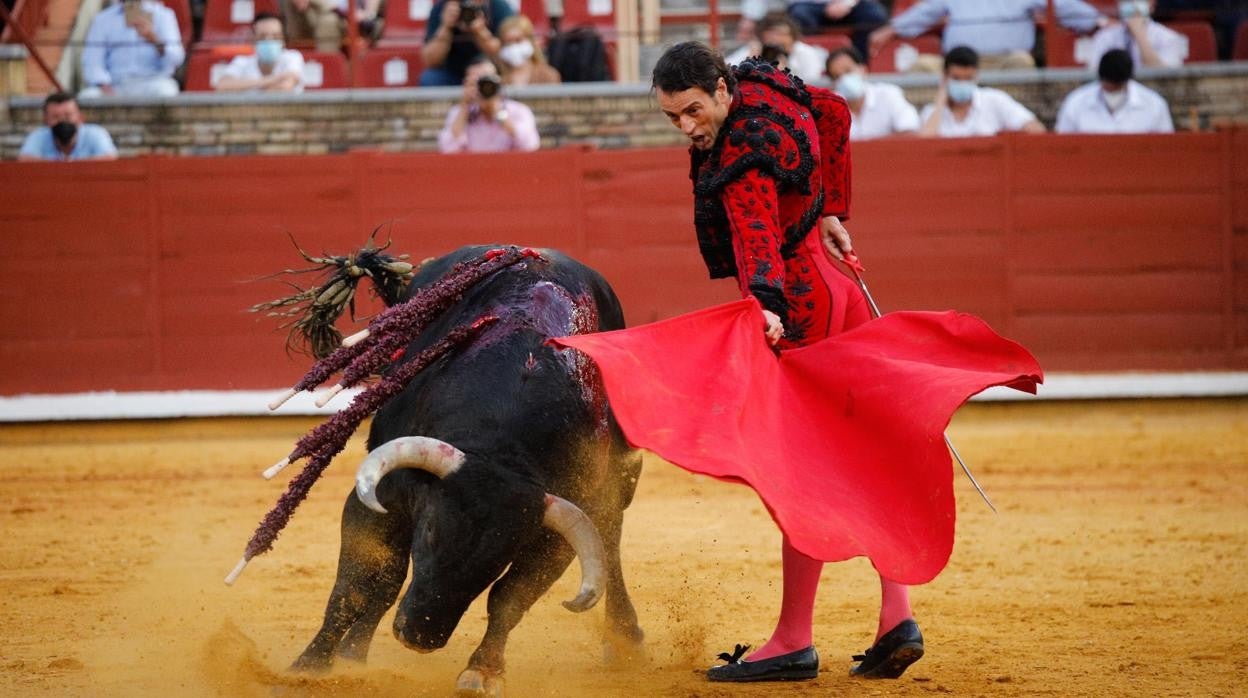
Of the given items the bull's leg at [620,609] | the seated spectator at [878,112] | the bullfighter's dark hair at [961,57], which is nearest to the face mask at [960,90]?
the bullfighter's dark hair at [961,57]

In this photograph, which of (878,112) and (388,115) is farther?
(388,115)

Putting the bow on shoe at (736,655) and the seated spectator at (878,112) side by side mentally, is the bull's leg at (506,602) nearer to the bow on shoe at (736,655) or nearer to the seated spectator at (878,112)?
the bow on shoe at (736,655)

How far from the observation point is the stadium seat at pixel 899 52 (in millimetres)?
8789

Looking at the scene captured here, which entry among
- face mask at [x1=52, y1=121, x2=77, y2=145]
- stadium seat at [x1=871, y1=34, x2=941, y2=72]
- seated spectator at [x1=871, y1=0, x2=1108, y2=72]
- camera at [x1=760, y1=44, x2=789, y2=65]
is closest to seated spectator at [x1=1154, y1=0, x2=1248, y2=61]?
seated spectator at [x1=871, y1=0, x2=1108, y2=72]

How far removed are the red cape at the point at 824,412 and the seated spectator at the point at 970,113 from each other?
5012 mm

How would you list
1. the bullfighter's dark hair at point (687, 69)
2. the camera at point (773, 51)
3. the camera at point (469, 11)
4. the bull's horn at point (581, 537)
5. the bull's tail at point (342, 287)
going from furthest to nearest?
the camera at point (469, 11), the camera at point (773, 51), the bull's tail at point (342, 287), the bullfighter's dark hair at point (687, 69), the bull's horn at point (581, 537)

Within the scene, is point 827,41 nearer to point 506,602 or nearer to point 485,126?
point 485,126

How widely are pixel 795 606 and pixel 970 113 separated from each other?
17.2 ft

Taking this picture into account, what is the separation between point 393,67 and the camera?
9.12 m

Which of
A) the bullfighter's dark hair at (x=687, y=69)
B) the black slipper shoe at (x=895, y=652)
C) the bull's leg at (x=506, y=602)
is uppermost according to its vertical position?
the bullfighter's dark hair at (x=687, y=69)

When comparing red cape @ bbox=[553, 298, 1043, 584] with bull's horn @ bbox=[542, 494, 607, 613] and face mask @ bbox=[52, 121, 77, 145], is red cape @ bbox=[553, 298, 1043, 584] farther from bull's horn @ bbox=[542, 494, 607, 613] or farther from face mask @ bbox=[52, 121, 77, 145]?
face mask @ bbox=[52, 121, 77, 145]

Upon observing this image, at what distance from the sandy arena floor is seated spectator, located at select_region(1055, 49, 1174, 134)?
1.65 m

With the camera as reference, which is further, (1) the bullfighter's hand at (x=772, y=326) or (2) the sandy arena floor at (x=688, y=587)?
(2) the sandy arena floor at (x=688, y=587)

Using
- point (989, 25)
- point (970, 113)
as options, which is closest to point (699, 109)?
point (970, 113)
